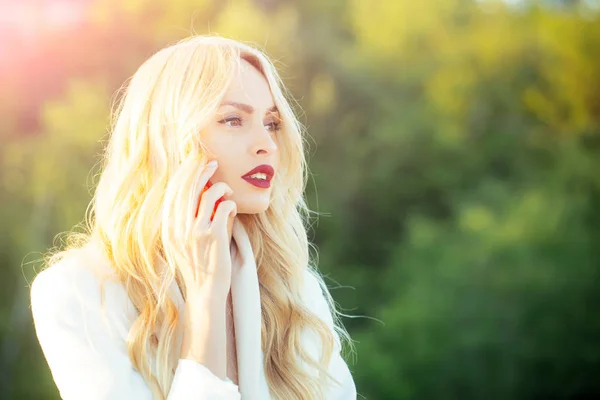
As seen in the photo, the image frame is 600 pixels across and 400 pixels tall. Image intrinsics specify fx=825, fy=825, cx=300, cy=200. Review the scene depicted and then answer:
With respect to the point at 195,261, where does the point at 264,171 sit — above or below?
above

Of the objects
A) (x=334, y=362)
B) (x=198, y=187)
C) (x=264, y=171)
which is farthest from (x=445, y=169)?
(x=198, y=187)

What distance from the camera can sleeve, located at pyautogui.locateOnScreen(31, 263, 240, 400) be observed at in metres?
1.17

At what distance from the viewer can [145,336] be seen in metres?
1.23

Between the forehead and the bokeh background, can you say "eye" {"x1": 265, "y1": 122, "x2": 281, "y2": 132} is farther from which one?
the bokeh background

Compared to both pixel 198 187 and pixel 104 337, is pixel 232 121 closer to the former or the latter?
pixel 198 187

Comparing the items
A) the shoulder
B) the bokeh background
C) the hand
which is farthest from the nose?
the bokeh background

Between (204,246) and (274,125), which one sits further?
(274,125)

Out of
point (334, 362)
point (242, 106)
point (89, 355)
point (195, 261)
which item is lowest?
point (334, 362)

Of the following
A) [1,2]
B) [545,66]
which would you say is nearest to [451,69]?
[545,66]

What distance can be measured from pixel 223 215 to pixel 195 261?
8cm

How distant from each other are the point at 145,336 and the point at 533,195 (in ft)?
18.9

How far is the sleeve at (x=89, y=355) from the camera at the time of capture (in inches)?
46.3

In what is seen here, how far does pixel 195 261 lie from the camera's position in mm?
1241

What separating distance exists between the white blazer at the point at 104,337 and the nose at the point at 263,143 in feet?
0.62
